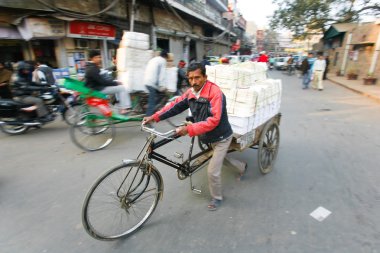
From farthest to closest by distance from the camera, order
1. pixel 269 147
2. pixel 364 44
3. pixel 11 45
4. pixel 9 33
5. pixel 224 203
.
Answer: pixel 364 44, pixel 11 45, pixel 9 33, pixel 269 147, pixel 224 203

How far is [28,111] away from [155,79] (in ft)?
9.08

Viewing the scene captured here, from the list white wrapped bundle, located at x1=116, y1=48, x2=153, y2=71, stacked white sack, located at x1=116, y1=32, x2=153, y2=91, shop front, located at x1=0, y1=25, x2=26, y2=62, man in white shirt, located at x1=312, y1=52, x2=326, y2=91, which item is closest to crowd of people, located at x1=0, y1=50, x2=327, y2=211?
stacked white sack, located at x1=116, y1=32, x2=153, y2=91

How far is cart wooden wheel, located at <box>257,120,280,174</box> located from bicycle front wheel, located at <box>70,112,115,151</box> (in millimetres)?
2859

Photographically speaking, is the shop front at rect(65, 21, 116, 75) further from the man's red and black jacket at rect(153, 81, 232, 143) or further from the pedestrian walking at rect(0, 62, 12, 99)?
the man's red and black jacket at rect(153, 81, 232, 143)

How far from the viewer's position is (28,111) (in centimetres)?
502

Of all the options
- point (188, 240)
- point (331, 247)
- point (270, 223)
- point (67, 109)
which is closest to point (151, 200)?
point (188, 240)

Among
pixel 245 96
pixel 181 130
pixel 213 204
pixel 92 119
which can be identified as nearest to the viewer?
pixel 181 130

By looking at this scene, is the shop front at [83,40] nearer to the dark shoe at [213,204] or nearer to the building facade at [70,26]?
the building facade at [70,26]

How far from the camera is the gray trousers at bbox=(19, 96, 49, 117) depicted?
5074 mm

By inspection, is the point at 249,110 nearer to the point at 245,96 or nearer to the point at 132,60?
the point at 245,96

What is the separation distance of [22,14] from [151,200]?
8.59 m

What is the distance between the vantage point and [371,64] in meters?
14.7

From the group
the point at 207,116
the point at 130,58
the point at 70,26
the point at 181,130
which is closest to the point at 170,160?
the point at 181,130

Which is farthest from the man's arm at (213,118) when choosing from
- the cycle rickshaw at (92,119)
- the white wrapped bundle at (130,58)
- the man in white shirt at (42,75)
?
the man in white shirt at (42,75)
